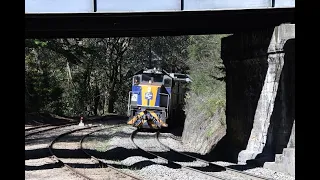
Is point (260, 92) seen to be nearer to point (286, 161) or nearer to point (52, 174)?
point (286, 161)

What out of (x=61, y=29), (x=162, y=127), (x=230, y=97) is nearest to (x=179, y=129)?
(x=162, y=127)

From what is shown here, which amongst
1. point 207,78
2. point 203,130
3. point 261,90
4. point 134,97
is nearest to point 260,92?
point 261,90

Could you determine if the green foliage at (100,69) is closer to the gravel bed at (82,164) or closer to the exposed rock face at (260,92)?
the gravel bed at (82,164)

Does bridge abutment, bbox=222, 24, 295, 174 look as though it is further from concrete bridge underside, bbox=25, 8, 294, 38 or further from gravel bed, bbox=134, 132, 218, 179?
gravel bed, bbox=134, 132, 218, 179

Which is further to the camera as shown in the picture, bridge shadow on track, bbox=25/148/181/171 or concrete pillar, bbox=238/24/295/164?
bridge shadow on track, bbox=25/148/181/171

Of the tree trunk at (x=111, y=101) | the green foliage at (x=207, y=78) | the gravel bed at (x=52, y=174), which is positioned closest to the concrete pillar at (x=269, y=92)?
the green foliage at (x=207, y=78)

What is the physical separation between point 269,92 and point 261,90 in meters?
0.61

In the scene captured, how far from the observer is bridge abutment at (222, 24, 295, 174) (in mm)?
13734

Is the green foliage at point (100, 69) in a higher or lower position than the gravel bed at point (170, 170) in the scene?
higher

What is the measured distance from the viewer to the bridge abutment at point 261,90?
13.7 m

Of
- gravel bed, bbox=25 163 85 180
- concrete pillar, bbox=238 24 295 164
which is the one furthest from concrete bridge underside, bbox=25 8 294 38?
gravel bed, bbox=25 163 85 180

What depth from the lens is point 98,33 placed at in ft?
56.3
